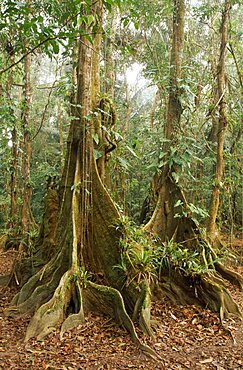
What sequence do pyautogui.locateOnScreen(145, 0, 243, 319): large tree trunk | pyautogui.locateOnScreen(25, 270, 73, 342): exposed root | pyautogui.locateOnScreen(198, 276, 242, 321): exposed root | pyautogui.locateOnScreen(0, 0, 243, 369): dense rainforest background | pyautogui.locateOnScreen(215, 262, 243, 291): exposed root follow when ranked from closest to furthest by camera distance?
pyautogui.locateOnScreen(25, 270, 73, 342): exposed root < pyautogui.locateOnScreen(0, 0, 243, 369): dense rainforest background < pyautogui.locateOnScreen(198, 276, 242, 321): exposed root < pyautogui.locateOnScreen(145, 0, 243, 319): large tree trunk < pyautogui.locateOnScreen(215, 262, 243, 291): exposed root

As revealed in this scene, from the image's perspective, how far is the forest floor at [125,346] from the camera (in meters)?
3.91

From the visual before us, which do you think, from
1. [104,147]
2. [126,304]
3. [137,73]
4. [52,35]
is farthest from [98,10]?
[137,73]

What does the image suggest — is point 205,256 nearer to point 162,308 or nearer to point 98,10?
point 162,308

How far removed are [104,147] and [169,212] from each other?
1.88 m

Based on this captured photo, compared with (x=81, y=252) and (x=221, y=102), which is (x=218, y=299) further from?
(x=221, y=102)

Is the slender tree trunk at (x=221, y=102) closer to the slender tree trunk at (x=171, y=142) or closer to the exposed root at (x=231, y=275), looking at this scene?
the slender tree trunk at (x=171, y=142)

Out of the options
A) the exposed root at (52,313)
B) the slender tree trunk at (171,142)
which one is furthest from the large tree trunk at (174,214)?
the exposed root at (52,313)

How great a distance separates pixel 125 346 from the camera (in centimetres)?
428

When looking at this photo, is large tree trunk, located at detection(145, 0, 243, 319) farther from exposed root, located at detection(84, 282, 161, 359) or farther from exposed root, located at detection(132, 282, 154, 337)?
exposed root, located at detection(84, 282, 161, 359)

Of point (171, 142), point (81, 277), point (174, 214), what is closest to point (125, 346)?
point (81, 277)

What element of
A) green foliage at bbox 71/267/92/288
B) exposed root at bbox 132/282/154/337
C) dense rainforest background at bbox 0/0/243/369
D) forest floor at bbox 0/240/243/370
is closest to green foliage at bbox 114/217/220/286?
dense rainforest background at bbox 0/0/243/369

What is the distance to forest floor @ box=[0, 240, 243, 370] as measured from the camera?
3908 mm

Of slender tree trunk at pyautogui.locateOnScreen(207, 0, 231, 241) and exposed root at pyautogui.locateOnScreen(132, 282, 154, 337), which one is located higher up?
slender tree trunk at pyautogui.locateOnScreen(207, 0, 231, 241)

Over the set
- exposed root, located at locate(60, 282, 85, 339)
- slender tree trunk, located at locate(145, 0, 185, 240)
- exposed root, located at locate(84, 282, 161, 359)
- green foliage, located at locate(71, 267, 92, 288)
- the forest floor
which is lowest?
the forest floor
